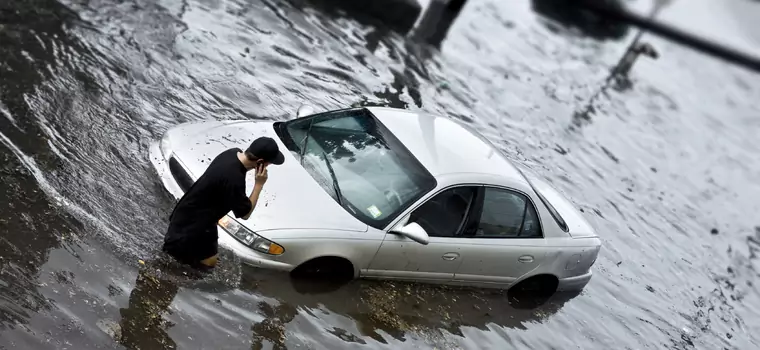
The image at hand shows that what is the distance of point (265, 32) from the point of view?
44.4 feet

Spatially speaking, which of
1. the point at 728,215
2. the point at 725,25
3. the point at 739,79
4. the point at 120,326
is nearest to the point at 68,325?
the point at 120,326

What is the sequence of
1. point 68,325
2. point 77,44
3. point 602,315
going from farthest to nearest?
1. point 77,44
2. point 602,315
3. point 68,325

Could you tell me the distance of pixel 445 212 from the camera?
7043mm

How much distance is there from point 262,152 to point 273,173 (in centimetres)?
137

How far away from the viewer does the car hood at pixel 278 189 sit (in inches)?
251

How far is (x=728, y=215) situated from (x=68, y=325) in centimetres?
1232

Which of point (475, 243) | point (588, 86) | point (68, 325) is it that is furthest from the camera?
point (588, 86)

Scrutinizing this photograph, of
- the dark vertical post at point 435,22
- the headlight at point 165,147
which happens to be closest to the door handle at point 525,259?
the headlight at point 165,147

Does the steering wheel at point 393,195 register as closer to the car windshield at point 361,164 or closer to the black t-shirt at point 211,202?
the car windshield at point 361,164

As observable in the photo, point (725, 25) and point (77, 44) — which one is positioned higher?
point (725, 25)

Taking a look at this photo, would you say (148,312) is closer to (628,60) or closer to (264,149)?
(264,149)

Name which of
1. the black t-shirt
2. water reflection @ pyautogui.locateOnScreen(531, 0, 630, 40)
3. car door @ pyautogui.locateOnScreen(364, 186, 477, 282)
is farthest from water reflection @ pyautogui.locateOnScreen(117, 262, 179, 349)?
water reflection @ pyautogui.locateOnScreen(531, 0, 630, 40)

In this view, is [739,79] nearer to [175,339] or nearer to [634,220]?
[634,220]

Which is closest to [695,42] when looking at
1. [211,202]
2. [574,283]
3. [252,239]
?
[574,283]
